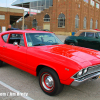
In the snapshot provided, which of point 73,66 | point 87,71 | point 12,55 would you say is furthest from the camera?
point 12,55

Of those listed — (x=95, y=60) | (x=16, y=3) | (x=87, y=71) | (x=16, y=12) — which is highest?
(x=16, y=3)

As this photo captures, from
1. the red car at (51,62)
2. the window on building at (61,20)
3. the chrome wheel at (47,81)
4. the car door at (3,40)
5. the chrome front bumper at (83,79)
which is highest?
the window on building at (61,20)

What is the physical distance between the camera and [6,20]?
33750 millimetres

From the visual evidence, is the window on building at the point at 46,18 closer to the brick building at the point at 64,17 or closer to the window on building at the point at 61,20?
the brick building at the point at 64,17

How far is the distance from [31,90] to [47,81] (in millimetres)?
594

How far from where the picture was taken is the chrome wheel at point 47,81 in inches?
124

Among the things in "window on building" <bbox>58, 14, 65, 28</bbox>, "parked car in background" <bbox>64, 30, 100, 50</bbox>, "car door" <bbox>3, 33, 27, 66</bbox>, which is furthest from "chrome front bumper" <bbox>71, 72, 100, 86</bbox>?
"window on building" <bbox>58, 14, 65, 28</bbox>

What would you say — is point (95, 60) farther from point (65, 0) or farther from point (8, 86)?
point (65, 0)

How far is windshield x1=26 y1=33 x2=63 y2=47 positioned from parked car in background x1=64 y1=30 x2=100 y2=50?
472 cm

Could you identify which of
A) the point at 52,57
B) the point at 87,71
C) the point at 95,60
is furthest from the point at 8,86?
the point at 95,60

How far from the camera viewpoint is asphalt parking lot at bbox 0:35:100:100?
3.14 metres

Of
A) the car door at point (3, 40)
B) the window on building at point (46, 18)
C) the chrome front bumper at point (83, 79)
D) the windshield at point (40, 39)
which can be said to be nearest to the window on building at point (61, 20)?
the window on building at point (46, 18)

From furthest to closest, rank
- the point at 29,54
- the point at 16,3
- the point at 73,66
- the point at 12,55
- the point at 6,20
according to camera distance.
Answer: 1. the point at 16,3
2. the point at 6,20
3. the point at 12,55
4. the point at 29,54
5. the point at 73,66

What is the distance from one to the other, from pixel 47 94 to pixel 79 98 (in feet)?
2.58
